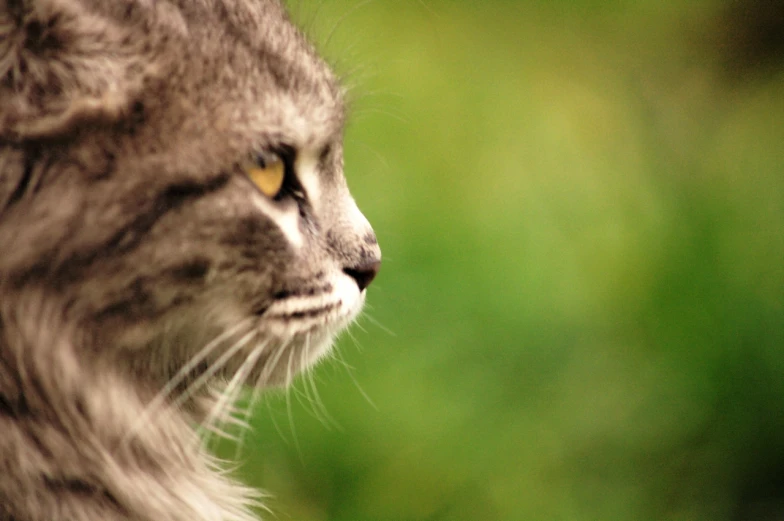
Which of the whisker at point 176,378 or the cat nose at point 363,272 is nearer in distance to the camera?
the whisker at point 176,378

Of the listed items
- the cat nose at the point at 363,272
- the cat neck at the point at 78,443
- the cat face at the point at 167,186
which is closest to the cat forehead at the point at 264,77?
the cat face at the point at 167,186

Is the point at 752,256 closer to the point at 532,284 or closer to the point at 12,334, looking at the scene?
the point at 532,284

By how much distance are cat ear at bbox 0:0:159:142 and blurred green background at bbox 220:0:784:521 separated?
440mm

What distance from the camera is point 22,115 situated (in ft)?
2.57

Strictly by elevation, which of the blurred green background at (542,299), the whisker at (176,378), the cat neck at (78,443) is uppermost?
the blurred green background at (542,299)

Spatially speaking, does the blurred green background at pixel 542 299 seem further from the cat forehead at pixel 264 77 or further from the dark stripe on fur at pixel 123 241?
the dark stripe on fur at pixel 123 241

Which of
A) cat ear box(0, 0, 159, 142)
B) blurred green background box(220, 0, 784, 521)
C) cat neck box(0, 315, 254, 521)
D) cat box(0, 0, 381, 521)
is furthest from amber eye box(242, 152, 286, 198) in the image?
blurred green background box(220, 0, 784, 521)

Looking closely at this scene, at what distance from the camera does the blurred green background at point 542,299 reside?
5.63 feet

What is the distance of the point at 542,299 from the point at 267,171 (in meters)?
1.27

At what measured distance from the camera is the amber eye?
0.89m

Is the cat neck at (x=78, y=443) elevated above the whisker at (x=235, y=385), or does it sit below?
below

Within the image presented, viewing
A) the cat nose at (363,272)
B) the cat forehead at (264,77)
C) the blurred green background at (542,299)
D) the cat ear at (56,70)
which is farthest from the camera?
the blurred green background at (542,299)

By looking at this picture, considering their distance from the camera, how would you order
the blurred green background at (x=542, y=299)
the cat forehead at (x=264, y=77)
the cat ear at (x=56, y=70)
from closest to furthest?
the cat ear at (x=56, y=70) → the cat forehead at (x=264, y=77) → the blurred green background at (x=542, y=299)

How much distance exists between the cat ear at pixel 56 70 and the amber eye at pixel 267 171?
0.13 m
